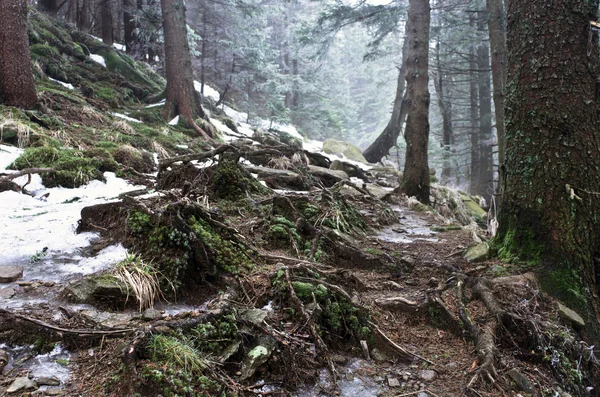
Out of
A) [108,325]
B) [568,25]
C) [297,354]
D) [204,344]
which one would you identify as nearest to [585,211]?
[568,25]

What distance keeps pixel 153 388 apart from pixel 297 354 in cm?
90

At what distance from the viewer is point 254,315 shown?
253cm

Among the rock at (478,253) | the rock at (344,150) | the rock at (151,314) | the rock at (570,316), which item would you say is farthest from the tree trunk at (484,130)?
the rock at (151,314)

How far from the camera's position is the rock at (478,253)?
13.7ft

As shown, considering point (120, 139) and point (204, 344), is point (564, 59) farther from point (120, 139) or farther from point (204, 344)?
point (120, 139)

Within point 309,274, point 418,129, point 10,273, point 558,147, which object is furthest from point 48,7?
point 558,147

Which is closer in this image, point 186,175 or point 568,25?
point 568,25

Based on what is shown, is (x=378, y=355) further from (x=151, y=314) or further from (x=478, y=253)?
(x=478, y=253)

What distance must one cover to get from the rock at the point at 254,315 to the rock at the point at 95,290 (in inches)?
33.3

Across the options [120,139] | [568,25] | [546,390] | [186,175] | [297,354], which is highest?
[568,25]

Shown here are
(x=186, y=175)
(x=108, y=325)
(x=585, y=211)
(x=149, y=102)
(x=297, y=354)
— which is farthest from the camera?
(x=149, y=102)

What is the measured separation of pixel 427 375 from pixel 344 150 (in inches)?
739

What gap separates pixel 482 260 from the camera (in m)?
4.12

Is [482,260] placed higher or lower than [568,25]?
lower
